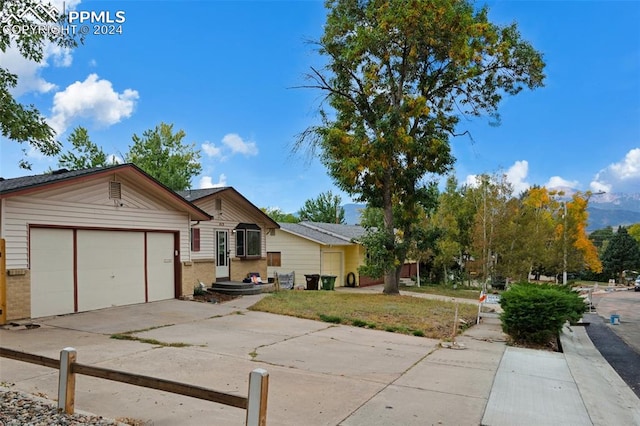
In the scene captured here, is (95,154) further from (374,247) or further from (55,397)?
(55,397)

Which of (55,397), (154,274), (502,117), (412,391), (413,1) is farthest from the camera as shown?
(502,117)

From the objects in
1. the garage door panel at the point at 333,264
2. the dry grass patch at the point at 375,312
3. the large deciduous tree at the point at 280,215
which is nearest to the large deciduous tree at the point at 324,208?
the large deciduous tree at the point at 280,215

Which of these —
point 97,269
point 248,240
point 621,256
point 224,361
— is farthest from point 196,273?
point 621,256

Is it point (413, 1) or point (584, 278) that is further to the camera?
point (584, 278)

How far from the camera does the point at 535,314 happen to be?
10203mm

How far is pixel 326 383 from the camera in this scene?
6.55 metres

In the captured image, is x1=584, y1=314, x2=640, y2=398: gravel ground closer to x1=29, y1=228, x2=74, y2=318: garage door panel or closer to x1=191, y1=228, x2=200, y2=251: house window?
x1=29, y1=228, x2=74, y2=318: garage door panel

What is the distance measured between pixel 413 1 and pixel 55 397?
673 inches

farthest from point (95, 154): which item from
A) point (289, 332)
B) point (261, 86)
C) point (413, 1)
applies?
point (289, 332)

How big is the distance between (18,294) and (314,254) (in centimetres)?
1699

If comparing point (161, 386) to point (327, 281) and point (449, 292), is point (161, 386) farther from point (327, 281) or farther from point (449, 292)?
point (449, 292)

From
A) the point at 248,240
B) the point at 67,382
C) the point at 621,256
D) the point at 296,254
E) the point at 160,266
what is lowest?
the point at 621,256

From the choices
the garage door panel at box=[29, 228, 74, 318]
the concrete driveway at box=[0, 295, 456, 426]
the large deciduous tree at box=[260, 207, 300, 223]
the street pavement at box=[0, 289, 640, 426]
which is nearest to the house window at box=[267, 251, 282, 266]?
the concrete driveway at box=[0, 295, 456, 426]

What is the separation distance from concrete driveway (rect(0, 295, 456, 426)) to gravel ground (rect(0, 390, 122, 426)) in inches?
12.7
